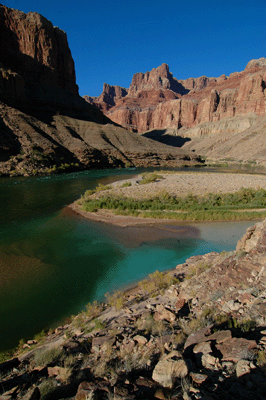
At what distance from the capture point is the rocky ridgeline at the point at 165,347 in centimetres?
347

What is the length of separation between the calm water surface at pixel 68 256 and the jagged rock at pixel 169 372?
484 cm

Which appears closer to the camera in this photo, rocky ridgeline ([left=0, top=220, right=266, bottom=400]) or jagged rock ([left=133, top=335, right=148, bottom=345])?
rocky ridgeline ([left=0, top=220, right=266, bottom=400])

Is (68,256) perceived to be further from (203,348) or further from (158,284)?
(203,348)

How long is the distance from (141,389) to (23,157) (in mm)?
51071

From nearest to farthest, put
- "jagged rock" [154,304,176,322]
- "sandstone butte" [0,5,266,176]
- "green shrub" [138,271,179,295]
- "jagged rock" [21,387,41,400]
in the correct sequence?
"jagged rock" [21,387,41,400]
"jagged rock" [154,304,176,322]
"green shrub" [138,271,179,295]
"sandstone butte" [0,5,266,176]

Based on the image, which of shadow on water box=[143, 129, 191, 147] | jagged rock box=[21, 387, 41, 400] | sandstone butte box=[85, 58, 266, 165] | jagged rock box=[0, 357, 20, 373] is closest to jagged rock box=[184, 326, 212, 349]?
jagged rock box=[21, 387, 41, 400]

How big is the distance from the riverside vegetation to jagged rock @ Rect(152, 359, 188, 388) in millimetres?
15969

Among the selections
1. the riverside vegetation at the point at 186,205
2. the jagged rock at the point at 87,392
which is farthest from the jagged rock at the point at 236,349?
the riverside vegetation at the point at 186,205

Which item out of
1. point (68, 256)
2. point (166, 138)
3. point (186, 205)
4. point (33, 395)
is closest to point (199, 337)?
point (33, 395)

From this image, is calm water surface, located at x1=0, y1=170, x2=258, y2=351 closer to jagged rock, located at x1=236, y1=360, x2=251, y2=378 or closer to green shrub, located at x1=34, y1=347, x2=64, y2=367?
green shrub, located at x1=34, y1=347, x2=64, y2=367

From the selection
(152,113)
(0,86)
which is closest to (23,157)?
(0,86)

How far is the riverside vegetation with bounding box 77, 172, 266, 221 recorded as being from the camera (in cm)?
1981

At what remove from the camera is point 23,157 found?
47719 millimetres

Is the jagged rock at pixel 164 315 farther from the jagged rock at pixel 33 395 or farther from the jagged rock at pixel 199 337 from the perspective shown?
the jagged rock at pixel 33 395
